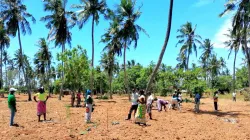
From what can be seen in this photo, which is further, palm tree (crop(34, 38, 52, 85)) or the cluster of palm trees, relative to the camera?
palm tree (crop(34, 38, 52, 85))

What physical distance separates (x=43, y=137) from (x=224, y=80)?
7768cm

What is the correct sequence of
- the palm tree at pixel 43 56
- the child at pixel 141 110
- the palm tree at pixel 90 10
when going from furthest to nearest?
the palm tree at pixel 43 56 → the palm tree at pixel 90 10 → the child at pixel 141 110

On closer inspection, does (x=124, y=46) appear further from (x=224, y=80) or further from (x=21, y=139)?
(x=224, y=80)

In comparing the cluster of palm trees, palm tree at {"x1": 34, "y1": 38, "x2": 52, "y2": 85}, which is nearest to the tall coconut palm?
the cluster of palm trees

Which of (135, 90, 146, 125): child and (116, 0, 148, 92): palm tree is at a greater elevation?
(116, 0, 148, 92): palm tree

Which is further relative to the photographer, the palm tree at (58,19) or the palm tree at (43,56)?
the palm tree at (43,56)

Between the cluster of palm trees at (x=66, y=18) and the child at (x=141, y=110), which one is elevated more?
the cluster of palm trees at (x=66, y=18)

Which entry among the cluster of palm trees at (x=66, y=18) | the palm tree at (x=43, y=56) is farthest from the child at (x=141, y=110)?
the palm tree at (x=43, y=56)

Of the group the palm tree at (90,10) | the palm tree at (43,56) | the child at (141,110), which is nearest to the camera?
the child at (141,110)

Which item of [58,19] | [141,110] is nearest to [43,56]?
[58,19]

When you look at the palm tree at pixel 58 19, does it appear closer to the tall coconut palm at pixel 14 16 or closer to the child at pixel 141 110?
the tall coconut palm at pixel 14 16

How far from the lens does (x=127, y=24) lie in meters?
33.3

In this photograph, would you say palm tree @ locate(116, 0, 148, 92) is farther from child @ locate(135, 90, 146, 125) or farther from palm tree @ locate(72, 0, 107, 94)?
child @ locate(135, 90, 146, 125)

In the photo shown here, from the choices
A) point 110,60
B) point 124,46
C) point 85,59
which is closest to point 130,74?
point 110,60
